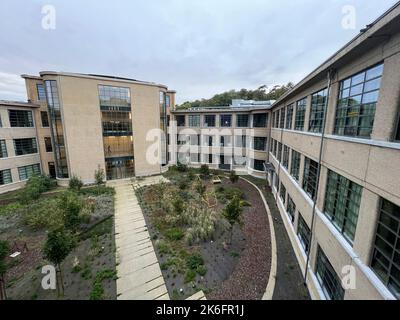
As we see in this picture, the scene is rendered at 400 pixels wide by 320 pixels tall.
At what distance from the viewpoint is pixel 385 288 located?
3820mm

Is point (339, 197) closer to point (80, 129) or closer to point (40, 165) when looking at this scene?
point (80, 129)

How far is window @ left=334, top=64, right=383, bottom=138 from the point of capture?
185 inches

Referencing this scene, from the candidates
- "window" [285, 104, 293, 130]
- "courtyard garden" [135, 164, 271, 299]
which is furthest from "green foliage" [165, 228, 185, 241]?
Answer: "window" [285, 104, 293, 130]

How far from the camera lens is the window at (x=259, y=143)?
22.4m

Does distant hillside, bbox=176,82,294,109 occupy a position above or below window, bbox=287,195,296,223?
above

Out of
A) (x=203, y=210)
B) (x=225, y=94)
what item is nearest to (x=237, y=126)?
(x=203, y=210)

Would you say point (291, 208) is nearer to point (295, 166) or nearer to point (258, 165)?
point (295, 166)

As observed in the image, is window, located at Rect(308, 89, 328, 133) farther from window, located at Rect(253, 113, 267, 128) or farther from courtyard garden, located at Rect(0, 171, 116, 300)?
window, located at Rect(253, 113, 267, 128)

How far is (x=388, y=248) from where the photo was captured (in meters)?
3.94

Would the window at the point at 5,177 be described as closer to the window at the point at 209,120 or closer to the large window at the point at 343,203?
the window at the point at 209,120

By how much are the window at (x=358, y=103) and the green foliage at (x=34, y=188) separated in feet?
74.1

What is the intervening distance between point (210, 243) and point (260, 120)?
1728 cm

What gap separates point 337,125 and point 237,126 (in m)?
19.0

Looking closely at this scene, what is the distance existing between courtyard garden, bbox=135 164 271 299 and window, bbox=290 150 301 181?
3.90 meters
